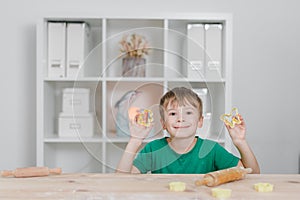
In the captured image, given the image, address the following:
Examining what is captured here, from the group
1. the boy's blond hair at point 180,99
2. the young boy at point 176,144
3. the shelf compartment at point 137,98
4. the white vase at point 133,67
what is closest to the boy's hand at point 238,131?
the young boy at point 176,144

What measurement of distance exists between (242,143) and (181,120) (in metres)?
0.26

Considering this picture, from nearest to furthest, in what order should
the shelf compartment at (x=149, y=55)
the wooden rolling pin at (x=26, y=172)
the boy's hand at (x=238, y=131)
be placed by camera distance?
the wooden rolling pin at (x=26, y=172) → the boy's hand at (x=238, y=131) → the shelf compartment at (x=149, y=55)

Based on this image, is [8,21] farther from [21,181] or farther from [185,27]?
[21,181]

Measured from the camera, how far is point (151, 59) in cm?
165

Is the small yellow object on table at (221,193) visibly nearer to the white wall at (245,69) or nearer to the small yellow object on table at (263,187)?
the small yellow object on table at (263,187)

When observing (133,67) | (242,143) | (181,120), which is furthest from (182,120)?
(133,67)

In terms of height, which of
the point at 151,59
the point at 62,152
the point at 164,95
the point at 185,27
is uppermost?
the point at 185,27

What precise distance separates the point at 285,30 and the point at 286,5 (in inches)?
5.5

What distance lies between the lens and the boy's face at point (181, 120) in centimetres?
127

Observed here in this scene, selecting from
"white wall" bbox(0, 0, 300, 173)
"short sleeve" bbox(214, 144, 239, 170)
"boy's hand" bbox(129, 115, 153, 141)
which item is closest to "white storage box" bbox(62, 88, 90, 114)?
"boy's hand" bbox(129, 115, 153, 141)

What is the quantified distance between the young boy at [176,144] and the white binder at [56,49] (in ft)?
3.28

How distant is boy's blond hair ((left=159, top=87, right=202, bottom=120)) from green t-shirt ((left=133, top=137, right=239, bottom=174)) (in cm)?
9

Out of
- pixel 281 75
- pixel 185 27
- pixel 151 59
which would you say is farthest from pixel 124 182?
pixel 281 75

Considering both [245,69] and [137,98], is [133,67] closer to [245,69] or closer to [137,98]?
[137,98]
